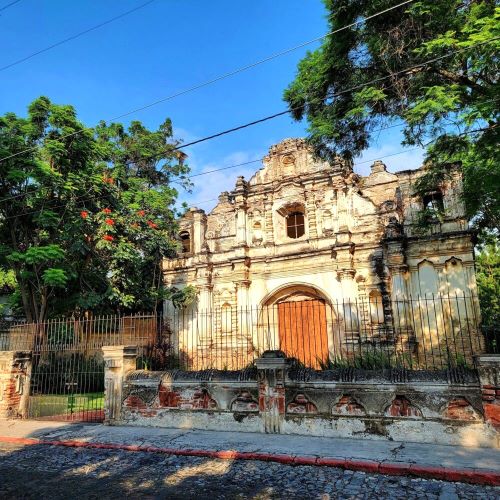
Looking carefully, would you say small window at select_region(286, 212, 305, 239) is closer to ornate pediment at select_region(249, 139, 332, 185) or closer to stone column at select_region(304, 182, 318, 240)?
stone column at select_region(304, 182, 318, 240)

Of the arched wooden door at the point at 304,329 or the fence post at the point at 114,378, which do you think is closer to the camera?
the fence post at the point at 114,378

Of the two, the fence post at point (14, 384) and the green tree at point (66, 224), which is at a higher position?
the green tree at point (66, 224)

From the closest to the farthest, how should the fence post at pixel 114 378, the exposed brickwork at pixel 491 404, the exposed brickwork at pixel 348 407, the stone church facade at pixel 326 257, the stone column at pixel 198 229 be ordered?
1. the exposed brickwork at pixel 491 404
2. the exposed brickwork at pixel 348 407
3. the fence post at pixel 114 378
4. the stone church facade at pixel 326 257
5. the stone column at pixel 198 229

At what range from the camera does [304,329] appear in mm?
16062

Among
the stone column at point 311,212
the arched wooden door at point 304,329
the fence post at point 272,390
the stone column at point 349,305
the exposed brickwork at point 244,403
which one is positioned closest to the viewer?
the fence post at point 272,390

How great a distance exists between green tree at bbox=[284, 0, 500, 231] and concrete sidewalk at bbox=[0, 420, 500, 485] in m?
4.61

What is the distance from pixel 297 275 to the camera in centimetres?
1623

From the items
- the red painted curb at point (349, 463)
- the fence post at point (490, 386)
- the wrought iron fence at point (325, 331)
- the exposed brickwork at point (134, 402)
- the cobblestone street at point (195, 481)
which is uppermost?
the wrought iron fence at point (325, 331)

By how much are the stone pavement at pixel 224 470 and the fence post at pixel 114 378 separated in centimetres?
106

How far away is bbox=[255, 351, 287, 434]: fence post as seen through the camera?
694cm

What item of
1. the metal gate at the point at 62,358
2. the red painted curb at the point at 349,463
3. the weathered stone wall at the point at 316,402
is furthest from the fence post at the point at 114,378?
the red painted curb at the point at 349,463

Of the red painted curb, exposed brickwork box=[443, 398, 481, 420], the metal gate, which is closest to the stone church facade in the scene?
the metal gate

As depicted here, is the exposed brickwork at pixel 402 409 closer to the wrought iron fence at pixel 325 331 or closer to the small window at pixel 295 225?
the wrought iron fence at pixel 325 331

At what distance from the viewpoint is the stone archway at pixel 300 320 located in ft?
51.0
